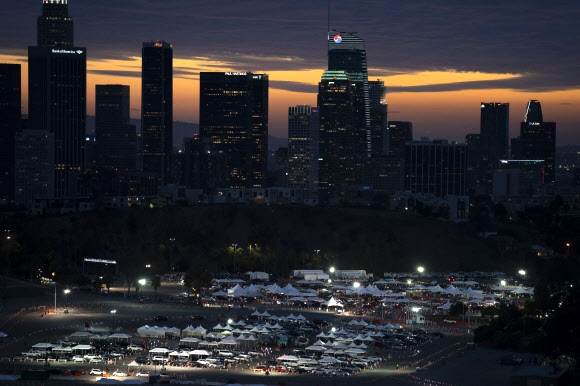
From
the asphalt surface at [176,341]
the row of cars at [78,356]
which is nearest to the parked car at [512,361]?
the asphalt surface at [176,341]

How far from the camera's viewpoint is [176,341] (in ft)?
258

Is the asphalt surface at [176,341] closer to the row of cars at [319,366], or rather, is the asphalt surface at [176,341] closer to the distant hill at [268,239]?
the row of cars at [319,366]

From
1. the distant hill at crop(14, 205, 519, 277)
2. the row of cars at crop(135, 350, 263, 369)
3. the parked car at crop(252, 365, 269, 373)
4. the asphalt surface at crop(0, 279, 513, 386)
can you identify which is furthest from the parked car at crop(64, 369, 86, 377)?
the distant hill at crop(14, 205, 519, 277)

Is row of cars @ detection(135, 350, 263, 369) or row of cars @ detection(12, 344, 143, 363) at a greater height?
row of cars @ detection(12, 344, 143, 363)

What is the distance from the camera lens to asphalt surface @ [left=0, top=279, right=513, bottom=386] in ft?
215

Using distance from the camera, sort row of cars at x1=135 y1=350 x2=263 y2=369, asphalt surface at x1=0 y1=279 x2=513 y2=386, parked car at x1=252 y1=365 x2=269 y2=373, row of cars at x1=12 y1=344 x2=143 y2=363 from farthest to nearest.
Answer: row of cars at x1=12 y1=344 x2=143 y2=363 → row of cars at x1=135 y1=350 x2=263 y2=369 → parked car at x1=252 y1=365 x2=269 y2=373 → asphalt surface at x1=0 y1=279 x2=513 y2=386

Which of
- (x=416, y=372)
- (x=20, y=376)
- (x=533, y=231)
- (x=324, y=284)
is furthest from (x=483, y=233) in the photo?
(x=20, y=376)

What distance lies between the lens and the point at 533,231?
623 feet

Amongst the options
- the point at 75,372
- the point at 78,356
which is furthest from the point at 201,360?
the point at 75,372

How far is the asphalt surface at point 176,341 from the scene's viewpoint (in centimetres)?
6562

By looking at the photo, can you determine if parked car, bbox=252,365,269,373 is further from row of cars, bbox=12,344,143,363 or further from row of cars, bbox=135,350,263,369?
row of cars, bbox=12,344,143,363

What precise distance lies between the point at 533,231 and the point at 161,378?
5386 inches

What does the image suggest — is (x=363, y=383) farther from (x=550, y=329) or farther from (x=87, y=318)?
(x=87, y=318)

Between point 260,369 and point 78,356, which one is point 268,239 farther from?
point 260,369
